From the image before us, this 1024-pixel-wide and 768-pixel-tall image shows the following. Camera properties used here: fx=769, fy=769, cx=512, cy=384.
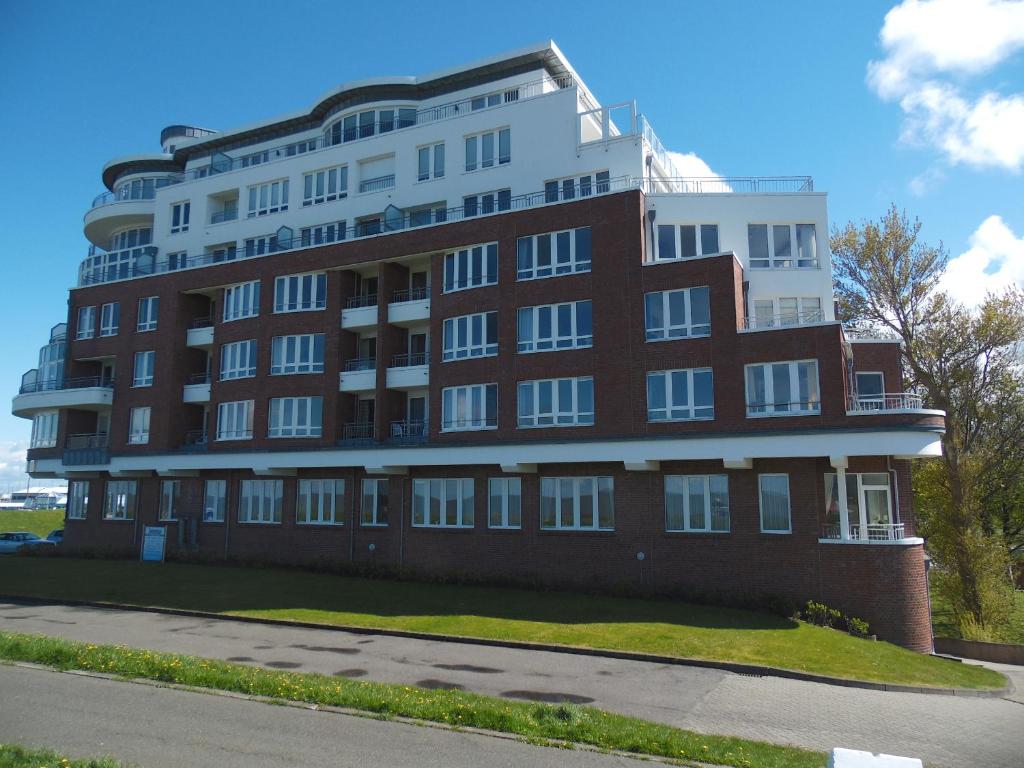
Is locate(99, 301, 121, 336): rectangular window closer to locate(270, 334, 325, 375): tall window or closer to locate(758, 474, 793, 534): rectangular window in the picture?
locate(270, 334, 325, 375): tall window

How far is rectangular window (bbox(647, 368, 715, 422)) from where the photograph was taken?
25.7 meters

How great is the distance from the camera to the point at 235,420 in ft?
118

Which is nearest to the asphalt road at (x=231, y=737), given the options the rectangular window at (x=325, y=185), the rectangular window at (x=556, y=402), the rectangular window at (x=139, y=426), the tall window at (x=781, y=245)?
the rectangular window at (x=556, y=402)

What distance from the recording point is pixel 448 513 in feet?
99.9

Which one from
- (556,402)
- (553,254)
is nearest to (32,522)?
(556,402)

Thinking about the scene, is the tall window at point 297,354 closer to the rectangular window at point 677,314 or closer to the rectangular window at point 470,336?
the rectangular window at point 470,336

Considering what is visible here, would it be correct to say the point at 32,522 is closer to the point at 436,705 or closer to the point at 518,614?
the point at 518,614

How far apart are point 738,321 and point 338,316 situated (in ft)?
57.2

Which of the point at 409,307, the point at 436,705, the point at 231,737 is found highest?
the point at 409,307

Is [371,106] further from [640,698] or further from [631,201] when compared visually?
[640,698]

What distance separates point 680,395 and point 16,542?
130 ft

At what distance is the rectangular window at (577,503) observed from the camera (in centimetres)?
2717

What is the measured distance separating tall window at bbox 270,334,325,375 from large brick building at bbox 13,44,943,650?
154mm

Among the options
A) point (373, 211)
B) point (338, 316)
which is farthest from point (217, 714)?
point (373, 211)
